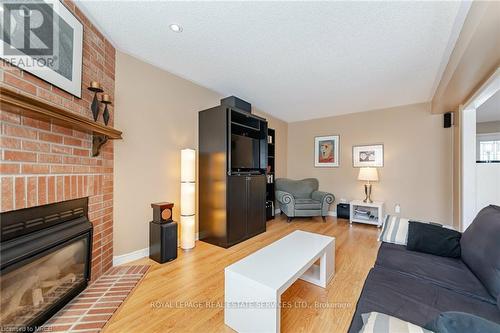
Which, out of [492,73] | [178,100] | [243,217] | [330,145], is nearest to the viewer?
[492,73]

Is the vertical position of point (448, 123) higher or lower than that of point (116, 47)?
lower

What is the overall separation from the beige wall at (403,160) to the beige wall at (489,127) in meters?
2.07

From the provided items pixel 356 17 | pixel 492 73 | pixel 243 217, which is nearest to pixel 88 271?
pixel 243 217

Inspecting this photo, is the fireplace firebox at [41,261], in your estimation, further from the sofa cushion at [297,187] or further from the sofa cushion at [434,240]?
the sofa cushion at [297,187]

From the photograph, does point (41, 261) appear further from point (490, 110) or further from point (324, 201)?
point (490, 110)

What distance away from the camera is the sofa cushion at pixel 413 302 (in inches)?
39.5

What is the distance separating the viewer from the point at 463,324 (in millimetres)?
595

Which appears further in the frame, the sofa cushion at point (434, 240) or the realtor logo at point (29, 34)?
the sofa cushion at point (434, 240)

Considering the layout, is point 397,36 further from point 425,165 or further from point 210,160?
point 425,165

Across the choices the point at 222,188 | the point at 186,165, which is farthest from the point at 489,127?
the point at 186,165

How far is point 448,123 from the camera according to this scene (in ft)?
11.5

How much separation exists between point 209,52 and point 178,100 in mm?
885

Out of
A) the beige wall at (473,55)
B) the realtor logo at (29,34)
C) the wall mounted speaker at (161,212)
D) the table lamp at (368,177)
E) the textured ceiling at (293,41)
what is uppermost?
the textured ceiling at (293,41)

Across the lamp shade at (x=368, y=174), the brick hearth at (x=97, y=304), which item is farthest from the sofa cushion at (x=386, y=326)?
the lamp shade at (x=368, y=174)
